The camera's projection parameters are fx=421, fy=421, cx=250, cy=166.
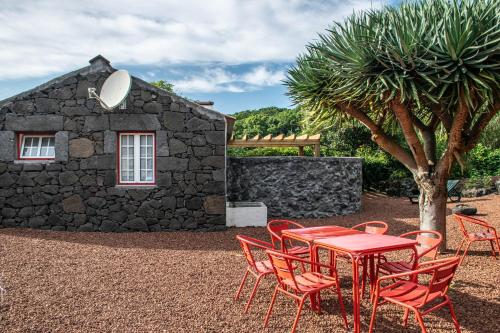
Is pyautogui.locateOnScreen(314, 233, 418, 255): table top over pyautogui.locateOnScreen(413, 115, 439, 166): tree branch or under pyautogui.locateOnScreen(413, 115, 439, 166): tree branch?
under

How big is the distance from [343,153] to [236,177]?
9008 millimetres

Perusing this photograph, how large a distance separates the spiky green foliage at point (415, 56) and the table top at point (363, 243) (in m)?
2.19

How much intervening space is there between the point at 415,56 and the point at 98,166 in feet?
22.6

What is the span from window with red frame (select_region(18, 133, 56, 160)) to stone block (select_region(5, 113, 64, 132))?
253mm

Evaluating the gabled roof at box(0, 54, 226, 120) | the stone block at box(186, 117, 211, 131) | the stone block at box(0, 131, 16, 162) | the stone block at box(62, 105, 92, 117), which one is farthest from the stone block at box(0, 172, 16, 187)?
the stone block at box(186, 117, 211, 131)

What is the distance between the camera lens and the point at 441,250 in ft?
23.3

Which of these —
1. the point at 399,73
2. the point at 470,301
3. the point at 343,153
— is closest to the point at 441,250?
the point at 470,301

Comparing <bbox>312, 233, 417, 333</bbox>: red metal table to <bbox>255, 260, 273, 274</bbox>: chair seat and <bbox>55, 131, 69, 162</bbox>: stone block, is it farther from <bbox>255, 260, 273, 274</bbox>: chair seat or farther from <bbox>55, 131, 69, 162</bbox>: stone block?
<bbox>55, 131, 69, 162</bbox>: stone block

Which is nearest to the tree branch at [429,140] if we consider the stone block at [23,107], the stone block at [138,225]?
the stone block at [138,225]

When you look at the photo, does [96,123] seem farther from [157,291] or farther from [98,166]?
[157,291]

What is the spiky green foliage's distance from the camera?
5.64m

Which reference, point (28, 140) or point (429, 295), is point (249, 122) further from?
point (429, 295)

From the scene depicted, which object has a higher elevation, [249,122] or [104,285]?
[249,122]

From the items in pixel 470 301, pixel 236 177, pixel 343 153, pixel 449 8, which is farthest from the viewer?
pixel 343 153
